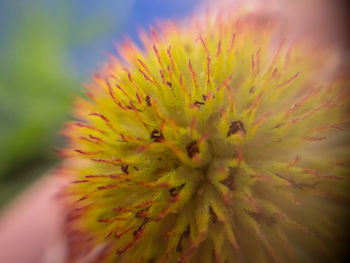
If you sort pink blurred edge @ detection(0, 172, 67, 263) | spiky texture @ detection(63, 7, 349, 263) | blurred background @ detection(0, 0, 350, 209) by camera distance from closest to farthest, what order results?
spiky texture @ detection(63, 7, 349, 263), pink blurred edge @ detection(0, 172, 67, 263), blurred background @ detection(0, 0, 350, 209)

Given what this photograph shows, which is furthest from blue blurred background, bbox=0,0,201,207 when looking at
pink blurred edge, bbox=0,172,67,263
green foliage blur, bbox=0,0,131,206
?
pink blurred edge, bbox=0,172,67,263

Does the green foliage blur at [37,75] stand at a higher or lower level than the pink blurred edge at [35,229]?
higher

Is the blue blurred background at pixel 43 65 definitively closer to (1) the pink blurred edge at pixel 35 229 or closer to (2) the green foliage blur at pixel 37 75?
(2) the green foliage blur at pixel 37 75

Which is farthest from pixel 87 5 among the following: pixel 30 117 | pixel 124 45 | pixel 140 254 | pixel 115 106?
pixel 140 254

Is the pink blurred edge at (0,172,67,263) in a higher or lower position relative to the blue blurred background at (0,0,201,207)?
lower

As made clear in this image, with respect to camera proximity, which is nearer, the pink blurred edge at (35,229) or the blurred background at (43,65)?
the pink blurred edge at (35,229)

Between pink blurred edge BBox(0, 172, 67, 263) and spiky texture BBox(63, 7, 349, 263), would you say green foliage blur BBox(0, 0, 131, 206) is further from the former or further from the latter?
spiky texture BBox(63, 7, 349, 263)

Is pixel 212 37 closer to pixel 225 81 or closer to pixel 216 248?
pixel 225 81

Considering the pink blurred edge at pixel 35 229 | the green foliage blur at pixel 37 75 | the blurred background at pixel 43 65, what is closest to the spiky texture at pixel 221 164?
the pink blurred edge at pixel 35 229
